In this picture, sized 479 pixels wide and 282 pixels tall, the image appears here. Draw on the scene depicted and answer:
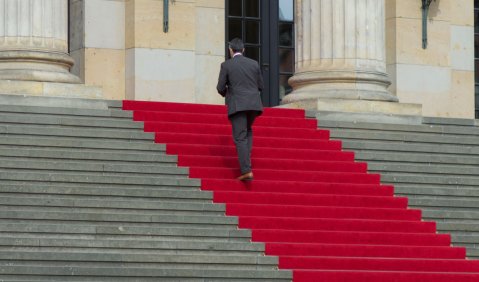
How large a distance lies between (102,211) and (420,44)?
33.5 feet

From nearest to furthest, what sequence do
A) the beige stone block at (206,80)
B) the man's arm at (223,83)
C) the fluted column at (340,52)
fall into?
the man's arm at (223,83), the fluted column at (340,52), the beige stone block at (206,80)

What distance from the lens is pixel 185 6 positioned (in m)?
25.9

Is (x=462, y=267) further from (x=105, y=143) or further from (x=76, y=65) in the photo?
(x=76, y=65)

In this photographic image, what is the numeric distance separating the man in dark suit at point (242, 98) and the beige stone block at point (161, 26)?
461cm

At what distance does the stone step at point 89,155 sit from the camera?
19.8 metres

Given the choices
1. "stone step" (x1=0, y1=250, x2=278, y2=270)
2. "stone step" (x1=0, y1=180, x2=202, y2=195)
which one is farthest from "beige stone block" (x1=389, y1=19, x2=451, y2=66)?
"stone step" (x1=0, y1=250, x2=278, y2=270)

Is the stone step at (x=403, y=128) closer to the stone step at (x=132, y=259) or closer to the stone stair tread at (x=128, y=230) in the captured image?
the stone stair tread at (x=128, y=230)

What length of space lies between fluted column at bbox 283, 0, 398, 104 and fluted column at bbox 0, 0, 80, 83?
4.10 m

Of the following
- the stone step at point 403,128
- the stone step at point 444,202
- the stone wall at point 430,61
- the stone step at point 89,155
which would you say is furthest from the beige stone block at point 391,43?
the stone step at point 89,155

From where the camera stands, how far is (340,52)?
2441cm

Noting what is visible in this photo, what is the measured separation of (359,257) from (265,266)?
132 centimetres

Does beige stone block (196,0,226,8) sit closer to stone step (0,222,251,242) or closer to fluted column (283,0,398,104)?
fluted column (283,0,398,104)

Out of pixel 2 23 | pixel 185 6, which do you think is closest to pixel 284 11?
pixel 185 6

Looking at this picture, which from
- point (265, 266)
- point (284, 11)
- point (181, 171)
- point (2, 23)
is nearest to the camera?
point (265, 266)
